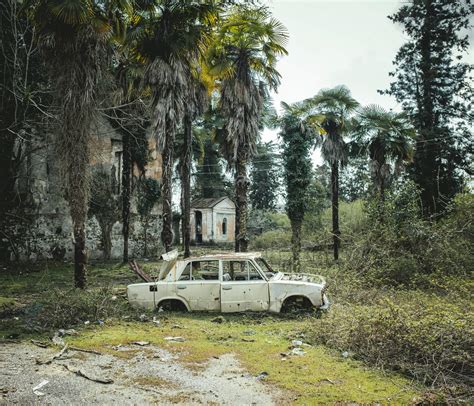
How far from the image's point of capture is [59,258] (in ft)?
65.7

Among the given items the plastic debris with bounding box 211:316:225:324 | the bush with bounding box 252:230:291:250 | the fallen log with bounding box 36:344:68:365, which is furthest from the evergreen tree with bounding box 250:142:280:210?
the fallen log with bounding box 36:344:68:365

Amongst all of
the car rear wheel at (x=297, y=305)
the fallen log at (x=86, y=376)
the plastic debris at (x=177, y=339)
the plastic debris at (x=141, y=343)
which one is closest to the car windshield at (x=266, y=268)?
the car rear wheel at (x=297, y=305)

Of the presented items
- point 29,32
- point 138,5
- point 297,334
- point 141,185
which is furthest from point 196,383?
point 141,185

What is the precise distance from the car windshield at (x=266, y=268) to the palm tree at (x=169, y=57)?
668cm

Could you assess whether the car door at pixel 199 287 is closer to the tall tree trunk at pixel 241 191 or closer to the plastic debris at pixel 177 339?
the plastic debris at pixel 177 339

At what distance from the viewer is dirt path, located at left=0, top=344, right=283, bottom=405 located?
15.3 ft

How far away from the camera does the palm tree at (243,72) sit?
46.1 ft

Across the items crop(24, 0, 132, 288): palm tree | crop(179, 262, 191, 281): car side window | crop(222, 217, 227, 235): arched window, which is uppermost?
crop(24, 0, 132, 288): palm tree

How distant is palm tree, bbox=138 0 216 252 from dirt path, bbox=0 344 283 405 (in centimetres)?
955

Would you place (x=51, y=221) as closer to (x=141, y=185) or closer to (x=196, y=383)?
(x=141, y=185)

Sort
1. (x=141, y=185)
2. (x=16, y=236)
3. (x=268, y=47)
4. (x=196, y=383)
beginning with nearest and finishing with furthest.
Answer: (x=196, y=383), (x=268, y=47), (x=16, y=236), (x=141, y=185)

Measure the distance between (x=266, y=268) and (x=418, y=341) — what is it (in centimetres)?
430

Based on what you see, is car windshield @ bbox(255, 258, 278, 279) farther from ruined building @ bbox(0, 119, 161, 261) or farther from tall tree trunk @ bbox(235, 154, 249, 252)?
ruined building @ bbox(0, 119, 161, 261)

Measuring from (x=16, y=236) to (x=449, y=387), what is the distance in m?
18.9
